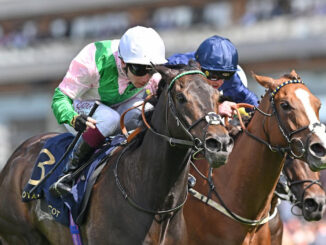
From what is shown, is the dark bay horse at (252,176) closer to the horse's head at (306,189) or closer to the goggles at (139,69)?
the horse's head at (306,189)

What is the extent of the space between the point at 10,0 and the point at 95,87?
29.5m

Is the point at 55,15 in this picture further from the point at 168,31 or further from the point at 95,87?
the point at 95,87

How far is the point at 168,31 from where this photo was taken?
28.4 metres

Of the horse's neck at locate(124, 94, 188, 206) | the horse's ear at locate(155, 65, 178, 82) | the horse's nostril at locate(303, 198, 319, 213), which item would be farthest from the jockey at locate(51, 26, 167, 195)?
the horse's nostril at locate(303, 198, 319, 213)

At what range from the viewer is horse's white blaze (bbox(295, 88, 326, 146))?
217 inches

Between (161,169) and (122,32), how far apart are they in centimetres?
2463

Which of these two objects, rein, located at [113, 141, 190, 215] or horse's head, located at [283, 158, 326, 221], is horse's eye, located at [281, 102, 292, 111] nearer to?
horse's head, located at [283, 158, 326, 221]

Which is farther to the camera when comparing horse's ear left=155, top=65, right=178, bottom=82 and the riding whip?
the riding whip

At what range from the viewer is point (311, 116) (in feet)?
18.4

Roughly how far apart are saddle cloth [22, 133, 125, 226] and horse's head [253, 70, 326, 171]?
3.99 ft

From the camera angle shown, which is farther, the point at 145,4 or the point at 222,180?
the point at 145,4

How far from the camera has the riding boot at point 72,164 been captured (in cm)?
594

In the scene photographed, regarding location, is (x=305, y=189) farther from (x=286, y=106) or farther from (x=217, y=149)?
(x=217, y=149)

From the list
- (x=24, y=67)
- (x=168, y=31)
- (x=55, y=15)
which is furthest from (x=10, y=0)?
(x=168, y=31)
